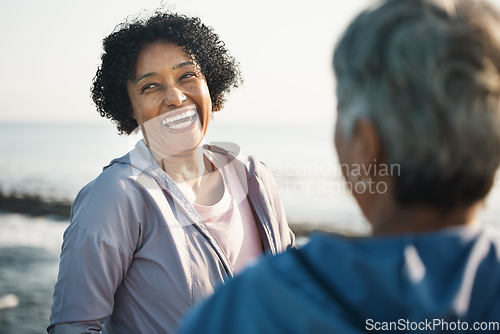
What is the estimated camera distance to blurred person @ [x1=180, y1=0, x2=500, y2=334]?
936mm

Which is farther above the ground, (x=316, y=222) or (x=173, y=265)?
(x=173, y=265)

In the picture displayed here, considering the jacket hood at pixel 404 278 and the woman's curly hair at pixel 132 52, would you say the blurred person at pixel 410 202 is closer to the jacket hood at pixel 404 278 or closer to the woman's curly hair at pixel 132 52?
the jacket hood at pixel 404 278

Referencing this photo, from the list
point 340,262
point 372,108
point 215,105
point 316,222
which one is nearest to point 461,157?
point 372,108

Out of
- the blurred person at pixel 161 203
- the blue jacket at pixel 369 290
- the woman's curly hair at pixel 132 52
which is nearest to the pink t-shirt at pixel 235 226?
the blurred person at pixel 161 203

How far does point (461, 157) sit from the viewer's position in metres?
0.98

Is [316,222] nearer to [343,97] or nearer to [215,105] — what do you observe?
[215,105]

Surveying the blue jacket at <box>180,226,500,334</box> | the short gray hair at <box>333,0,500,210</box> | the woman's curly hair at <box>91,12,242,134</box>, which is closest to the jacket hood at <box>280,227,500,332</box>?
Answer: the blue jacket at <box>180,226,500,334</box>

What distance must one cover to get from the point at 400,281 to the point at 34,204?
12.8m

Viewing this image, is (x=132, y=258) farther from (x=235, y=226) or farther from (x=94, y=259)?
(x=235, y=226)

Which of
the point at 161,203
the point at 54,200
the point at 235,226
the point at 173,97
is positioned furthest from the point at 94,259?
the point at 54,200

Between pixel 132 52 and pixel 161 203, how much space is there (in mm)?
889

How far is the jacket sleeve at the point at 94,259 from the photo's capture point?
76.1 inches

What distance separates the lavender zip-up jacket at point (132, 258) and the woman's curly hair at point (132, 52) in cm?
59

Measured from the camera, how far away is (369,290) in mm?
938
